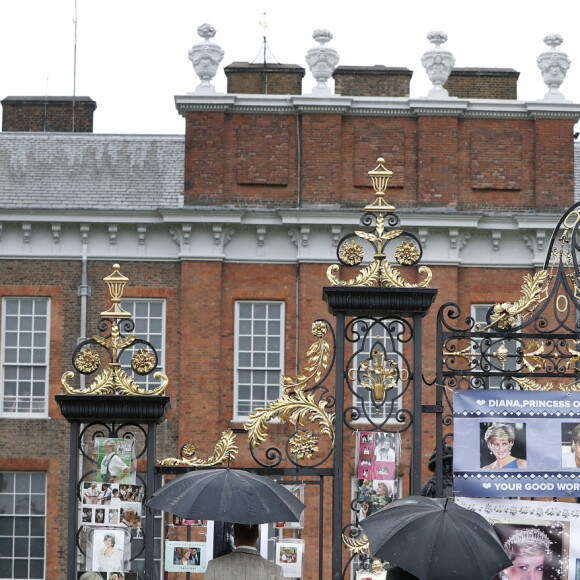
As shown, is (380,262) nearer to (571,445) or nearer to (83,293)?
(571,445)

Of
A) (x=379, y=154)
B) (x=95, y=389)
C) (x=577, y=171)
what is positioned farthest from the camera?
(x=577, y=171)

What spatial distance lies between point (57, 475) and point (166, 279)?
4.26 metres

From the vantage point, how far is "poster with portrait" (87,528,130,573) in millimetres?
11680

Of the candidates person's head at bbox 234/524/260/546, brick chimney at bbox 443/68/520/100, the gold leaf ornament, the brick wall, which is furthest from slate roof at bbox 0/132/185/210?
person's head at bbox 234/524/260/546

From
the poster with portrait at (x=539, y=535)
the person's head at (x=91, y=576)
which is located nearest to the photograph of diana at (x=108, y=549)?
the person's head at (x=91, y=576)

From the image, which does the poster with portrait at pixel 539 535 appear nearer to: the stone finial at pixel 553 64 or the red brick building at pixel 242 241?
the red brick building at pixel 242 241

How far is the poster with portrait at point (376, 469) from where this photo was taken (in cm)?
1138

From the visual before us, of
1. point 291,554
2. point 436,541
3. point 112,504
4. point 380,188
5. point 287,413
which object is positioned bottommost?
point 291,554

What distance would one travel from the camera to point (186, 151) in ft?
86.0

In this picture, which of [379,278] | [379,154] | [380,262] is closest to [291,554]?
[379,278]

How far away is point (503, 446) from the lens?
11219mm

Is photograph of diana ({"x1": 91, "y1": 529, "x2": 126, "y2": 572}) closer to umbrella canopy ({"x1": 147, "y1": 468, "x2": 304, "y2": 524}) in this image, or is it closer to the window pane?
umbrella canopy ({"x1": 147, "y1": 468, "x2": 304, "y2": 524})

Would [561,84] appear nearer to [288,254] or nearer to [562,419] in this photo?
[288,254]

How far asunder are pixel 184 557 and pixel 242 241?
49.2 ft
